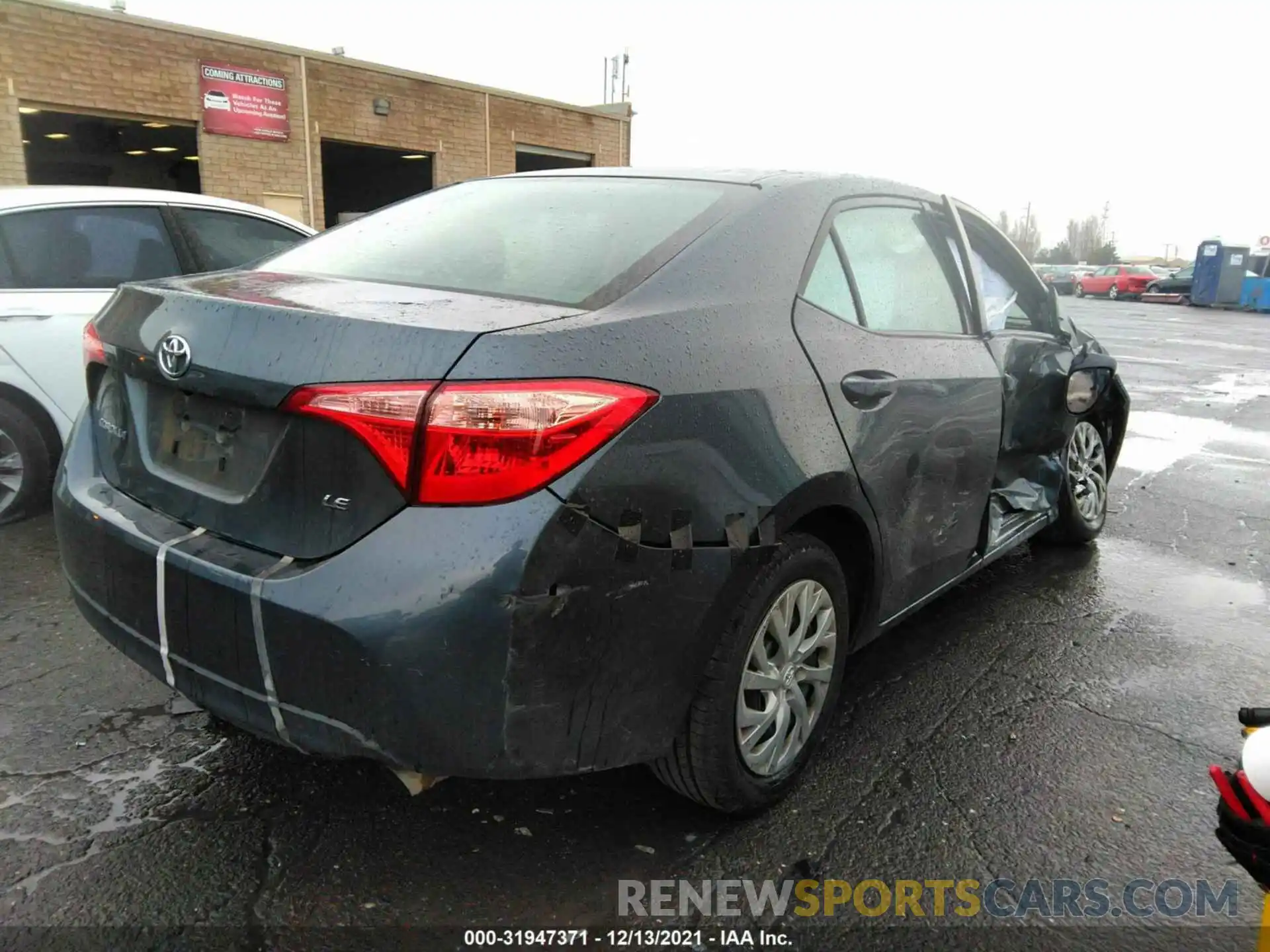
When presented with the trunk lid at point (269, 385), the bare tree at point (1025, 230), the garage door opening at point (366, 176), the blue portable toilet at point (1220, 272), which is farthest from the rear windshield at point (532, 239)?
the bare tree at point (1025, 230)

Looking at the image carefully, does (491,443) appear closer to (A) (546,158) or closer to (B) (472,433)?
(B) (472,433)

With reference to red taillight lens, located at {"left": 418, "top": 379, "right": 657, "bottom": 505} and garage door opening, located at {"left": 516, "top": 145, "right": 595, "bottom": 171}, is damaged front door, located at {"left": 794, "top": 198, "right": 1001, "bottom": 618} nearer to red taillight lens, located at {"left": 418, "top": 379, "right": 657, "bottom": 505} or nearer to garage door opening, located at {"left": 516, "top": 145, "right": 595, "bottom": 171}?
red taillight lens, located at {"left": 418, "top": 379, "right": 657, "bottom": 505}

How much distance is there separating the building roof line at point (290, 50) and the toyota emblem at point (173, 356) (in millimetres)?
14673

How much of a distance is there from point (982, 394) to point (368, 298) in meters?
2.08

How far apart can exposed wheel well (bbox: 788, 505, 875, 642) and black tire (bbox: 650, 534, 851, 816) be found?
68 millimetres

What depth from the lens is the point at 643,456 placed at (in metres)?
1.95

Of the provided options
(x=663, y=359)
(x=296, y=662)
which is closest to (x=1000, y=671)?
(x=663, y=359)

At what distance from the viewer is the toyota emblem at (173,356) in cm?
211

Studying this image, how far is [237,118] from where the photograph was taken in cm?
1582

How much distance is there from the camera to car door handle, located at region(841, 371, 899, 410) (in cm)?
254

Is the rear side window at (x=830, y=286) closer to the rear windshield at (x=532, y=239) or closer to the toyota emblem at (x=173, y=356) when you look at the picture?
the rear windshield at (x=532, y=239)

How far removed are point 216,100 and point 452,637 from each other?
16.4 meters

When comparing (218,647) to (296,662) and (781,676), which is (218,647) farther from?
(781,676)

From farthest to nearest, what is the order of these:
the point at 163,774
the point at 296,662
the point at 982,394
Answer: the point at 982,394 → the point at 163,774 → the point at 296,662
